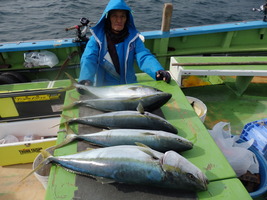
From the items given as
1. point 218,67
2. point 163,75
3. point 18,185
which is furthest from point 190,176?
point 18,185

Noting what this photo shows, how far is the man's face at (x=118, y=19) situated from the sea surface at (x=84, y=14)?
746 cm

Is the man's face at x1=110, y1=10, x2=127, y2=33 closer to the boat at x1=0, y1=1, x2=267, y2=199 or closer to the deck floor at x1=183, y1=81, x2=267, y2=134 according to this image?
the boat at x1=0, y1=1, x2=267, y2=199

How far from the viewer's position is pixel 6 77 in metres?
4.73

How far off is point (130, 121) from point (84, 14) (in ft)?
39.2

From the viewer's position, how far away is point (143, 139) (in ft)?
6.64

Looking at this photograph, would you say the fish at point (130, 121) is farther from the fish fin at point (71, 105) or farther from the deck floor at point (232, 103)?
the deck floor at point (232, 103)

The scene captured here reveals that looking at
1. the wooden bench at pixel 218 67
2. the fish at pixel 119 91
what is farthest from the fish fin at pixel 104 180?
the wooden bench at pixel 218 67

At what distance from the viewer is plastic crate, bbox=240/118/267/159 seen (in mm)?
2971

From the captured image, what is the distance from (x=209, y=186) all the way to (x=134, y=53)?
2.52 metres

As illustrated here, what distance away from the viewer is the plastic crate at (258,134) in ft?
9.75

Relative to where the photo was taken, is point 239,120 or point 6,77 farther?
point 6,77

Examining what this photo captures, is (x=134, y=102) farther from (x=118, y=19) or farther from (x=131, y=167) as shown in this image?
(x=118, y=19)

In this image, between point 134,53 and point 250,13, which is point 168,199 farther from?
point 250,13

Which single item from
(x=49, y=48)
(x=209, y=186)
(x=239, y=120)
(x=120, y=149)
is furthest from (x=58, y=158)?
(x=49, y=48)
